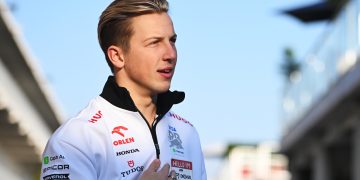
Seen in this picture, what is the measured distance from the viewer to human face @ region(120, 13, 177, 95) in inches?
130

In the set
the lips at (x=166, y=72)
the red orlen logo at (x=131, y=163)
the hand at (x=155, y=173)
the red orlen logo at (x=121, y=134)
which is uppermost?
the lips at (x=166, y=72)

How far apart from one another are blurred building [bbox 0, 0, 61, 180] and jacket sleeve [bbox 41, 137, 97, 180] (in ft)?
59.0

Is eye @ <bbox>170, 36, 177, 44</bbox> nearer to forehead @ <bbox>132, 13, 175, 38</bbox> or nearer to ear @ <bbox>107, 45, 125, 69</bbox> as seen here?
forehead @ <bbox>132, 13, 175, 38</bbox>

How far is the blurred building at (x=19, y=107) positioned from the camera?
23.1 metres

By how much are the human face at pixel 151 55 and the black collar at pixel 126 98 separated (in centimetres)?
7

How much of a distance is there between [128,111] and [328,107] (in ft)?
78.0

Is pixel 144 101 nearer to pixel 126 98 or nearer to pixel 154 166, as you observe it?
pixel 126 98

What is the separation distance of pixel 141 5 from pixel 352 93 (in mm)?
20911

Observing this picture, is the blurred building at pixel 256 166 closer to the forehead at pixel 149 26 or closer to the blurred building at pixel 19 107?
the blurred building at pixel 19 107

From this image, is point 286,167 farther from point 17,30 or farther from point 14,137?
point 17,30

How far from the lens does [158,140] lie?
343cm

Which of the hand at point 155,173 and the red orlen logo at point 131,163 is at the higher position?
the red orlen logo at point 131,163

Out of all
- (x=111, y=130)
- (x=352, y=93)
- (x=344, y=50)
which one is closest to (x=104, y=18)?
(x=111, y=130)

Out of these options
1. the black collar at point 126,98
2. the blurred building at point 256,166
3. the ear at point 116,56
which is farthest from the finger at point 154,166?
the blurred building at point 256,166
